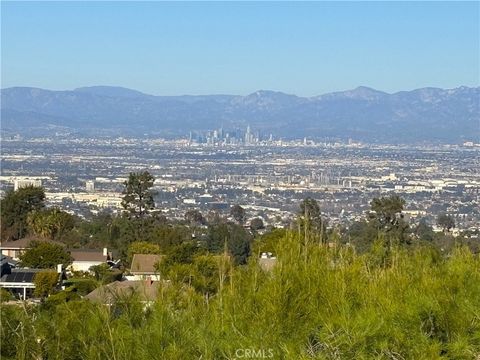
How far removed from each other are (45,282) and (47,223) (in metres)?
11.6

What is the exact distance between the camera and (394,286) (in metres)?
8.59

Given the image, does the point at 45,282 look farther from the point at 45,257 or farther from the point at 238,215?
the point at 238,215

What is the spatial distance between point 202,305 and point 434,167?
85.6 meters

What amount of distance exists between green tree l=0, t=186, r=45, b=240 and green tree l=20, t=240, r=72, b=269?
8255 millimetres

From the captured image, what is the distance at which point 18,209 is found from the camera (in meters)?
34.3

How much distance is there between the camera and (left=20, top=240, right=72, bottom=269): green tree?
2516 centimetres

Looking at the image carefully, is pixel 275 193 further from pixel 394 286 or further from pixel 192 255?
pixel 394 286

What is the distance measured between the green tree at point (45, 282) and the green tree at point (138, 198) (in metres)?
11.9

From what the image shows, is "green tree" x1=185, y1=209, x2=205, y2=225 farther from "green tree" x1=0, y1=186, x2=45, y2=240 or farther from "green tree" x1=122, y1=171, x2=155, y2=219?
"green tree" x1=0, y1=186, x2=45, y2=240

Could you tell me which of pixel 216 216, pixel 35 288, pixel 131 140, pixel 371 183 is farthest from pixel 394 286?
pixel 131 140

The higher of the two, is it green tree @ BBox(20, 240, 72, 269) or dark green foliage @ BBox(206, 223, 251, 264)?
green tree @ BBox(20, 240, 72, 269)

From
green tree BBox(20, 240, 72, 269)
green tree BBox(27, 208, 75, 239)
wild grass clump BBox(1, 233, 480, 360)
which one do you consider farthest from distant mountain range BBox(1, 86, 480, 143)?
wild grass clump BBox(1, 233, 480, 360)

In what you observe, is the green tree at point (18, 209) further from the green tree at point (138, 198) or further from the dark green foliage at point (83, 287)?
the dark green foliage at point (83, 287)

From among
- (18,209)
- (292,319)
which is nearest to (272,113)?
(18,209)
